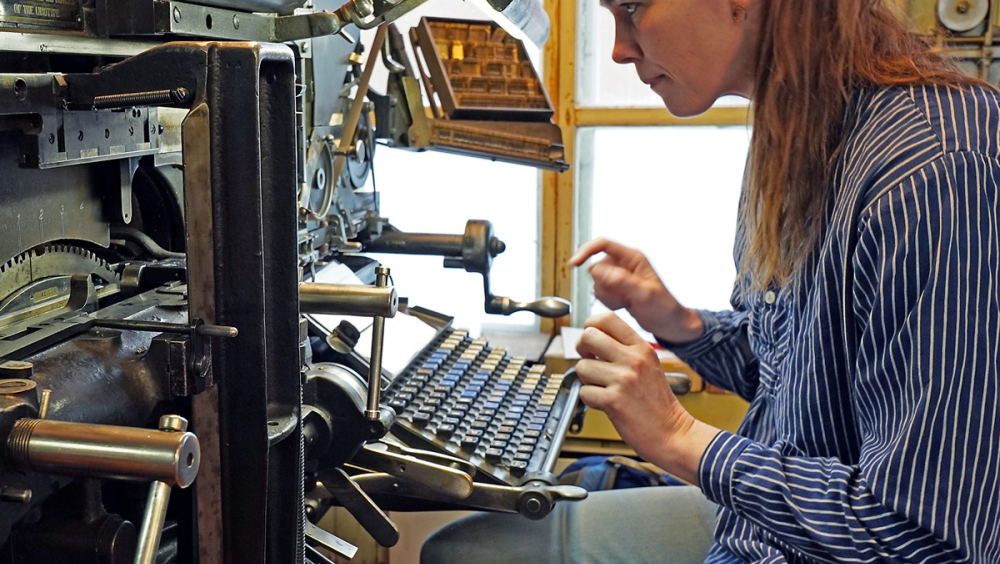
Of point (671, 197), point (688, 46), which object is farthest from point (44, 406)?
point (671, 197)

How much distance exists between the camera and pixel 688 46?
1.12 metres

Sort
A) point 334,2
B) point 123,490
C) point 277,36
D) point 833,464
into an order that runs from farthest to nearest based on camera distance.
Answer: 1. point 334,2
2. point 277,36
3. point 833,464
4. point 123,490

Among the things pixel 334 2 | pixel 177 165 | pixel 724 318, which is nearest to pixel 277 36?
pixel 177 165

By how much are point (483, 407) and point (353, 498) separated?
34cm

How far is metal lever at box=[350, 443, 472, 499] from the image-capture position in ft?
3.67

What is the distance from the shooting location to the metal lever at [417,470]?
44.1 inches

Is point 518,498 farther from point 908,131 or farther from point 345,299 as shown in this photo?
point 908,131

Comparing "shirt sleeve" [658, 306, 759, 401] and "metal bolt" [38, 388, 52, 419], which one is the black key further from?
"metal bolt" [38, 388, 52, 419]

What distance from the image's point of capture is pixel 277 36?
3.62 feet

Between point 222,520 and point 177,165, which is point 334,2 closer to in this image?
point 177,165

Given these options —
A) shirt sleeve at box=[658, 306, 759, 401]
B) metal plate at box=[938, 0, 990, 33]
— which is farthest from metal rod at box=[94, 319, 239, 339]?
metal plate at box=[938, 0, 990, 33]

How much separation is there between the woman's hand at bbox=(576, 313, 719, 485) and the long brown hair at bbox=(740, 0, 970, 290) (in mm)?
206

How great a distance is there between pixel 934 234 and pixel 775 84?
275mm

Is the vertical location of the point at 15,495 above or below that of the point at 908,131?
below
